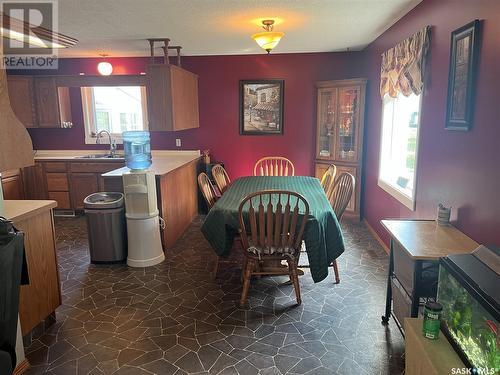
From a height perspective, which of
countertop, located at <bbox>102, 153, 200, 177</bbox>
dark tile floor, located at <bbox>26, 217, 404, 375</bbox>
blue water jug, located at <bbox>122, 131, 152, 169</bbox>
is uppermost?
blue water jug, located at <bbox>122, 131, 152, 169</bbox>

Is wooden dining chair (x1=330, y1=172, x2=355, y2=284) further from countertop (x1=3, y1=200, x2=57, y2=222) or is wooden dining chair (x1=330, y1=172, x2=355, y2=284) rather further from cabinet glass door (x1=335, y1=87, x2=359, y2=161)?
countertop (x1=3, y1=200, x2=57, y2=222)

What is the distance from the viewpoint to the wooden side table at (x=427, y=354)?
4.62 ft

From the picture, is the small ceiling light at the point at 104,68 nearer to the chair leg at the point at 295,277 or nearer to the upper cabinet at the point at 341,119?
the upper cabinet at the point at 341,119

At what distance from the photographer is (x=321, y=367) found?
210 centimetres

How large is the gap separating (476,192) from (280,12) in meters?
2.14

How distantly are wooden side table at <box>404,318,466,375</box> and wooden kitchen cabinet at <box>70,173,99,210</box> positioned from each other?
182 inches

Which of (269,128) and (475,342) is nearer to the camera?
(475,342)

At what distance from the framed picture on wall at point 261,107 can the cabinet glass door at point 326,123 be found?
0.62 meters

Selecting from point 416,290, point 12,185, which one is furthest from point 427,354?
point 12,185

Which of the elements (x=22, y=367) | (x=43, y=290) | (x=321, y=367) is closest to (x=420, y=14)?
(x=321, y=367)

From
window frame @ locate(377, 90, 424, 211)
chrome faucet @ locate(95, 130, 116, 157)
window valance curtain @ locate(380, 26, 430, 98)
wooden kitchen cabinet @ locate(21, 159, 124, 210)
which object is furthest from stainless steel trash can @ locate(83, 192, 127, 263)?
window valance curtain @ locate(380, 26, 430, 98)

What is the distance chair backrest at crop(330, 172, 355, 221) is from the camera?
316cm

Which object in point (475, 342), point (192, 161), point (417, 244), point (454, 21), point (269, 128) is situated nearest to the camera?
point (475, 342)

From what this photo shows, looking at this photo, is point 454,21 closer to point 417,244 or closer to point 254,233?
point 417,244
